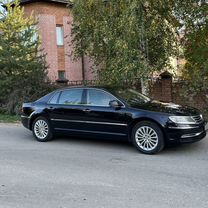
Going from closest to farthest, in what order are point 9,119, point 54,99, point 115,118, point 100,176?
point 100,176 → point 115,118 → point 54,99 → point 9,119

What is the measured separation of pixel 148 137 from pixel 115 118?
3.06 feet

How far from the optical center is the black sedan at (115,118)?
777 centimetres

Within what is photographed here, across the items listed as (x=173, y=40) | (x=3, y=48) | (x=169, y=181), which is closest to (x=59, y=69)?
(x=3, y=48)

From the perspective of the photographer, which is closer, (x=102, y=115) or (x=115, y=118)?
(x=115, y=118)

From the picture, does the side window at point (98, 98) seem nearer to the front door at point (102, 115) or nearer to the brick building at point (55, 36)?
the front door at point (102, 115)

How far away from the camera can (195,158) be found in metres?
7.41

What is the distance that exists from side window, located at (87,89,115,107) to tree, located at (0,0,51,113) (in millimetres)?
7470

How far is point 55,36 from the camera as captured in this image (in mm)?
25438

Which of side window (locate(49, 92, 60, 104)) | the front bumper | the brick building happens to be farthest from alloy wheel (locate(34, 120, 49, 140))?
the brick building

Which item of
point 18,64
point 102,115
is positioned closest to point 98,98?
point 102,115

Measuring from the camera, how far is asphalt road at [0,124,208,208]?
501 cm

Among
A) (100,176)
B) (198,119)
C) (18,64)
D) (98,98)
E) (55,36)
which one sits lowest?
(100,176)

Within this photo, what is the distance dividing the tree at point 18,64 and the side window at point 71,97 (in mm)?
6707

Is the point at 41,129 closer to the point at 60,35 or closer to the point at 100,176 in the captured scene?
the point at 100,176
